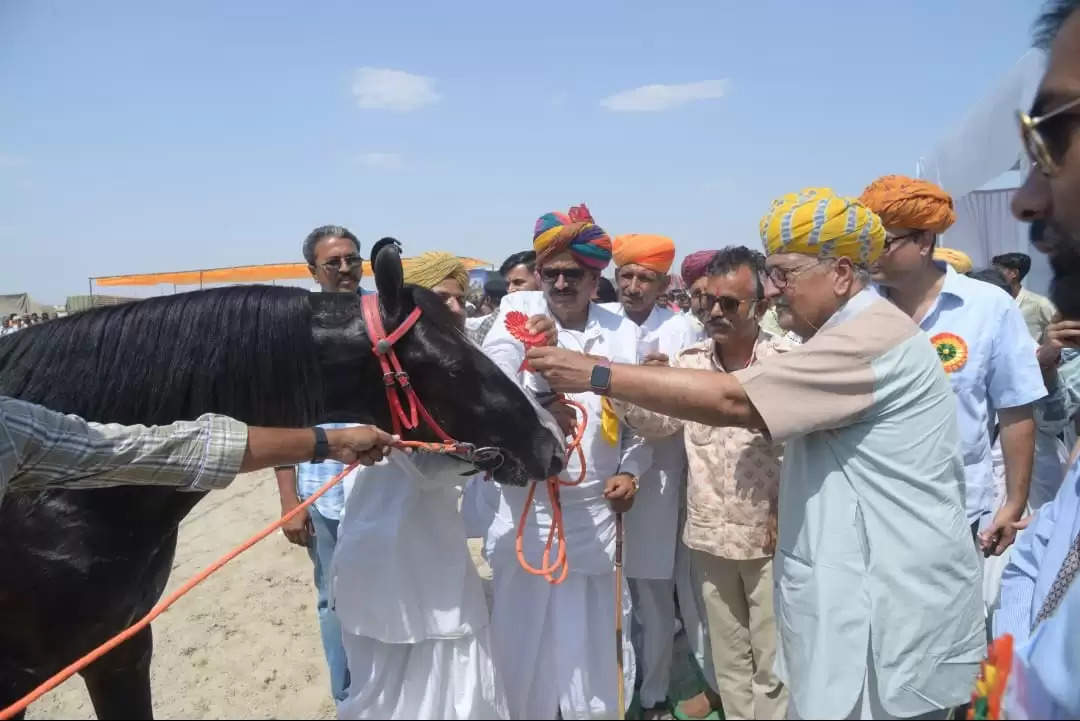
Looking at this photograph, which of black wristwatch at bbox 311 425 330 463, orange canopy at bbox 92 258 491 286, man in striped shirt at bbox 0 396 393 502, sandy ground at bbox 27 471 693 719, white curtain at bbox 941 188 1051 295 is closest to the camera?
man in striped shirt at bbox 0 396 393 502

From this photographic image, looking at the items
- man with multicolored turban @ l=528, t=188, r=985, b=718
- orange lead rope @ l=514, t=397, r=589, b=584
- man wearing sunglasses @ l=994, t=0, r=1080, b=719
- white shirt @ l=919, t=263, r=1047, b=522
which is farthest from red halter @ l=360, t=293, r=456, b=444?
white shirt @ l=919, t=263, r=1047, b=522

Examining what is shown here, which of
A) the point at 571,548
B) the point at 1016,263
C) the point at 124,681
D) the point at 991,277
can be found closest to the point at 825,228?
the point at 571,548

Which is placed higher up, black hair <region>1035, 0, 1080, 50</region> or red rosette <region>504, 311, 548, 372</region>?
black hair <region>1035, 0, 1080, 50</region>

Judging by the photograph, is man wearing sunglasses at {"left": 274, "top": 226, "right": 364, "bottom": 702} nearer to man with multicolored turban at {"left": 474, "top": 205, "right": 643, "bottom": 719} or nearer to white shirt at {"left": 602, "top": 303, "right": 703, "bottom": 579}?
man with multicolored turban at {"left": 474, "top": 205, "right": 643, "bottom": 719}

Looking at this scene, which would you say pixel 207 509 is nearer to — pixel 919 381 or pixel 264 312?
pixel 264 312

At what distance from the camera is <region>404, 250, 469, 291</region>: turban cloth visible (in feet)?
11.0

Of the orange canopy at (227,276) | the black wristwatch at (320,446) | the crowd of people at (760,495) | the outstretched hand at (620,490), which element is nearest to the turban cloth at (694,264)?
the crowd of people at (760,495)

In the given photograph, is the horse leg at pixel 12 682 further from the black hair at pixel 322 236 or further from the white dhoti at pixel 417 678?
the black hair at pixel 322 236

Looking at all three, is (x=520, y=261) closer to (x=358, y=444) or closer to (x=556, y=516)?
(x=556, y=516)

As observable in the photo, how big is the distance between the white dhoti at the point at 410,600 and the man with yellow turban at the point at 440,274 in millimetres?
1232

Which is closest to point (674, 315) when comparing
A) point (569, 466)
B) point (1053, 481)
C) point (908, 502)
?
point (569, 466)

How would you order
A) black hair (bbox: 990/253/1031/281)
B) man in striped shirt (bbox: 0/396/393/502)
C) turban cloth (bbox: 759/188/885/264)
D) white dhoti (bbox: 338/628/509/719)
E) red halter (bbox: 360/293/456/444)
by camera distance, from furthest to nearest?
black hair (bbox: 990/253/1031/281)
white dhoti (bbox: 338/628/509/719)
red halter (bbox: 360/293/456/444)
turban cloth (bbox: 759/188/885/264)
man in striped shirt (bbox: 0/396/393/502)

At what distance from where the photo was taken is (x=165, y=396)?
1.85 meters

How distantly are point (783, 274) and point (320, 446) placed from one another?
146 cm
